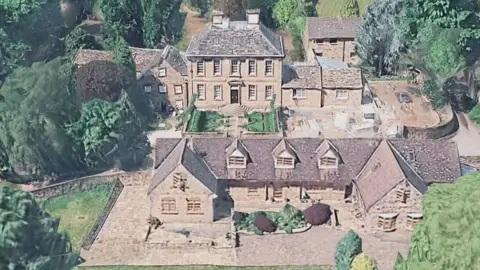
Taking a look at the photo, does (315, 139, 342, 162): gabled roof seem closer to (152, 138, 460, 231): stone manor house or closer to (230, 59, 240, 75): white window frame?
(152, 138, 460, 231): stone manor house

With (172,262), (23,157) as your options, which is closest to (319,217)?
(172,262)

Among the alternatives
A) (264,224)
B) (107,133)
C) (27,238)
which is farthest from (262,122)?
(27,238)

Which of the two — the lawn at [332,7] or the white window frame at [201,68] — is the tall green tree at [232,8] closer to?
the lawn at [332,7]

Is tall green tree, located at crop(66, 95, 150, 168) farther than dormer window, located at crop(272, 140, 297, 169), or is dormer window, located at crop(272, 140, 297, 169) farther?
tall green tree, located at crop(66, 95, 150, 168)

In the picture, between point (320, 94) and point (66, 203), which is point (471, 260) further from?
point (320, 94)

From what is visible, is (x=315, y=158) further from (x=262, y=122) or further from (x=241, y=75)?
(x=241, y=75)

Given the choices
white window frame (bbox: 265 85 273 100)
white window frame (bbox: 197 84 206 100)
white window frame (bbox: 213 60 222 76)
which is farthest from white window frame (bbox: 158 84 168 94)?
white window frame (bbox: 265 85 273 100)

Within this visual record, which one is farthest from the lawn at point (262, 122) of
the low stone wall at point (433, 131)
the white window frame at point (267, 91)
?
the low stone wall at point (433, 131)
